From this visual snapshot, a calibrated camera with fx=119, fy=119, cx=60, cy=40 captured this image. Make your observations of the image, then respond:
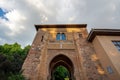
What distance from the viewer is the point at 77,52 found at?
14.3 metres

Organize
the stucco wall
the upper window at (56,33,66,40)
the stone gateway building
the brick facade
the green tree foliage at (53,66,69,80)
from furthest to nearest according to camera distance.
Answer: the green tree foliage at (53,66,69,80) < the upper window at (56,33,66,40) < the brick facade < the stone gateway building < the stucco wall

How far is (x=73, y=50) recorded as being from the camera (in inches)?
575

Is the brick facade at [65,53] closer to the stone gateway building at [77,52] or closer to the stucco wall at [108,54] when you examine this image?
the stone gateway building at [77,52]

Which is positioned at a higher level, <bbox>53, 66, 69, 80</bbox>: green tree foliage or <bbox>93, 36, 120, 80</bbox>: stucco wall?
<bbox>53, 66, 69, 80</bbox>: green tree foliage

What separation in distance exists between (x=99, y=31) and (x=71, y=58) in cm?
438

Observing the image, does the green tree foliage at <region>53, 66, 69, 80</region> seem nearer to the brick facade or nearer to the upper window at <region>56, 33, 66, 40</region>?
the upper window at <region>56, 33, 66, 40</region>

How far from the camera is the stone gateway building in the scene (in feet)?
38.0

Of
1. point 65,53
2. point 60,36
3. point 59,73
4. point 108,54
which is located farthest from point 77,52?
point 59,73

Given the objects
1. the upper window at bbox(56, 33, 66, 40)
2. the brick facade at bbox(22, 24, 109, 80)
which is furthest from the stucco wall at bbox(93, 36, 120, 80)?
the upper window at bbox(56, 33, 66, 40)

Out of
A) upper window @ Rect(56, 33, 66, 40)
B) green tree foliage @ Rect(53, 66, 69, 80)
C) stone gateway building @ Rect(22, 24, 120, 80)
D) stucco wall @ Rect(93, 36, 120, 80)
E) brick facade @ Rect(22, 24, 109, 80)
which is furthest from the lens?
green tree foliage @ Rect(53, 66, 69, 80)

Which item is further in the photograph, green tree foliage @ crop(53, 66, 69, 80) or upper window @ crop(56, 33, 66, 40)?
green tree foliage @ crop(53, 66, 69, 80)

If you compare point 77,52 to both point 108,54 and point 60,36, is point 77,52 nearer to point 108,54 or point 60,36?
point 60,36

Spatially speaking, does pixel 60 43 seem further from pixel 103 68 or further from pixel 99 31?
pixel 103 68

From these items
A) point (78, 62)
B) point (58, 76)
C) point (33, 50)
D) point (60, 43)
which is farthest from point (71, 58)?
point (58, 76)
